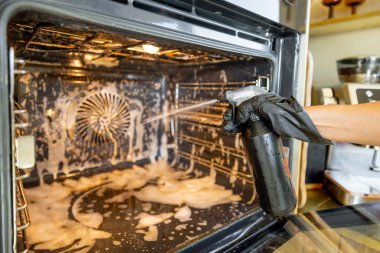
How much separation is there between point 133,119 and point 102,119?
22 centimetres

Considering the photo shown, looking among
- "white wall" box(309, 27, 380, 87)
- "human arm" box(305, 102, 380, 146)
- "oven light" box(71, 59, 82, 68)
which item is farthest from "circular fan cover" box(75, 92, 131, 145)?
"white wall" box(309, 27, 380, 87)

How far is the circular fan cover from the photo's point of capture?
59.4 inches

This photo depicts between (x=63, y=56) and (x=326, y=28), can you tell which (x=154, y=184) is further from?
(x=326, y=28)

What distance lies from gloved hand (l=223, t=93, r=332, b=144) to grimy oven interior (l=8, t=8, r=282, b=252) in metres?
0.27

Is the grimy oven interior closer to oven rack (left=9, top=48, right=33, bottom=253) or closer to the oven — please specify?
the oven

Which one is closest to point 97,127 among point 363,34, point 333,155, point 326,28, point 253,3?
point 253,3

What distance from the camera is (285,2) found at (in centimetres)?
95

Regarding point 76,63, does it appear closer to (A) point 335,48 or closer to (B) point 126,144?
(B) point 126,144

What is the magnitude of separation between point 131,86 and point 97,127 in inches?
13.7

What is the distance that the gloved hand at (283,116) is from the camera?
0.69 meters

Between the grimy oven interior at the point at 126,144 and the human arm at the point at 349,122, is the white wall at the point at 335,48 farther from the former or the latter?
the human arm at the point at 349,122

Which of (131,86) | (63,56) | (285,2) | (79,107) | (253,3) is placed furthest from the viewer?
(131,86)

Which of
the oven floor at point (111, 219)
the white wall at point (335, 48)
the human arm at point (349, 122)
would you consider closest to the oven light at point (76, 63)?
the oven floor at point (111, 219)

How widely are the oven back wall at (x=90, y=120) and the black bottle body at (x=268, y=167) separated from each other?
107cm
